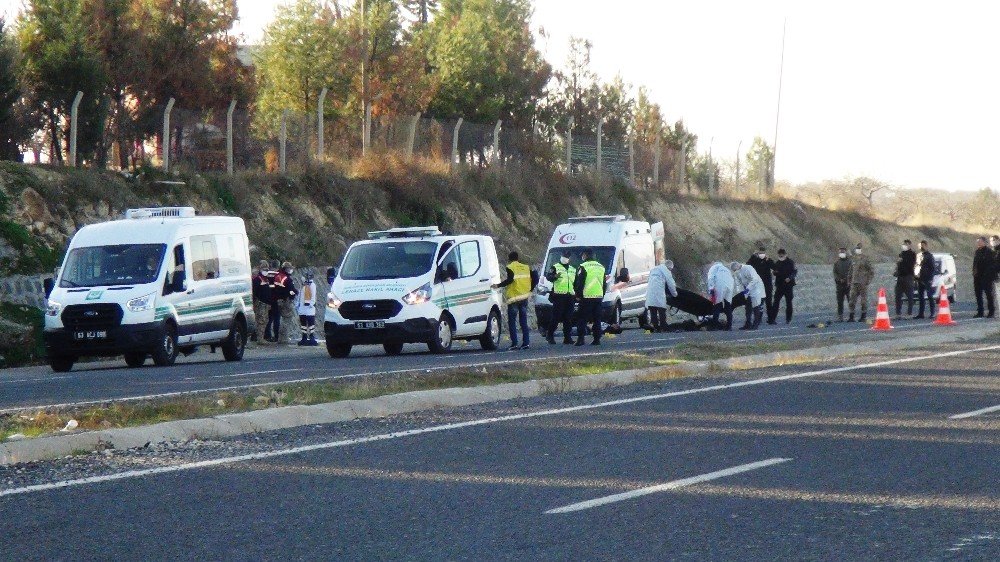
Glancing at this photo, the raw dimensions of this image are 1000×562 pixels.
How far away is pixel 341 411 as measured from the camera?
12.7 metres

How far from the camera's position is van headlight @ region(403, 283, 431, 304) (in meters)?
22.9

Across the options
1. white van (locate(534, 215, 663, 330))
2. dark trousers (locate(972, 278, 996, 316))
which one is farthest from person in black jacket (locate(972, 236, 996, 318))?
white van (locate(534, 215, 663, 330))

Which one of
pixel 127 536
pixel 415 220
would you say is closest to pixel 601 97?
pixel 415 220

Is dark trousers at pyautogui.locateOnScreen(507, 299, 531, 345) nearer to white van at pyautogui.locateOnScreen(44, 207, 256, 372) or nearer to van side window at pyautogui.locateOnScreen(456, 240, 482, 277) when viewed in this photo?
van side window at pyautogui.locateOnScreen(456, 240, 482, 277)

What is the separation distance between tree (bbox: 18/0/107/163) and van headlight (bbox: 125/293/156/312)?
1486cm

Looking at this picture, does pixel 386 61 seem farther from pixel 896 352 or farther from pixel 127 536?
pixel 127 536

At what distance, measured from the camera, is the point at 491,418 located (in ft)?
41.6

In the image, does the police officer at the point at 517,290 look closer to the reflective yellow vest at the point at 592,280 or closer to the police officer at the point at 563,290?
the police officer at the point at 563,290

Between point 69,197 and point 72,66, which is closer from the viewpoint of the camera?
point 69,197

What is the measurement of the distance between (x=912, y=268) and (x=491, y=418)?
84.5ft

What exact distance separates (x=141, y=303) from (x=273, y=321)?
25.4 ft

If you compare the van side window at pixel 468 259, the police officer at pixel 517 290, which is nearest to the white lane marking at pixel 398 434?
the police officer at pixel 517 290

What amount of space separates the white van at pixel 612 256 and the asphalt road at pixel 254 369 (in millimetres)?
2621

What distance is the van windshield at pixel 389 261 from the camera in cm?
2350
